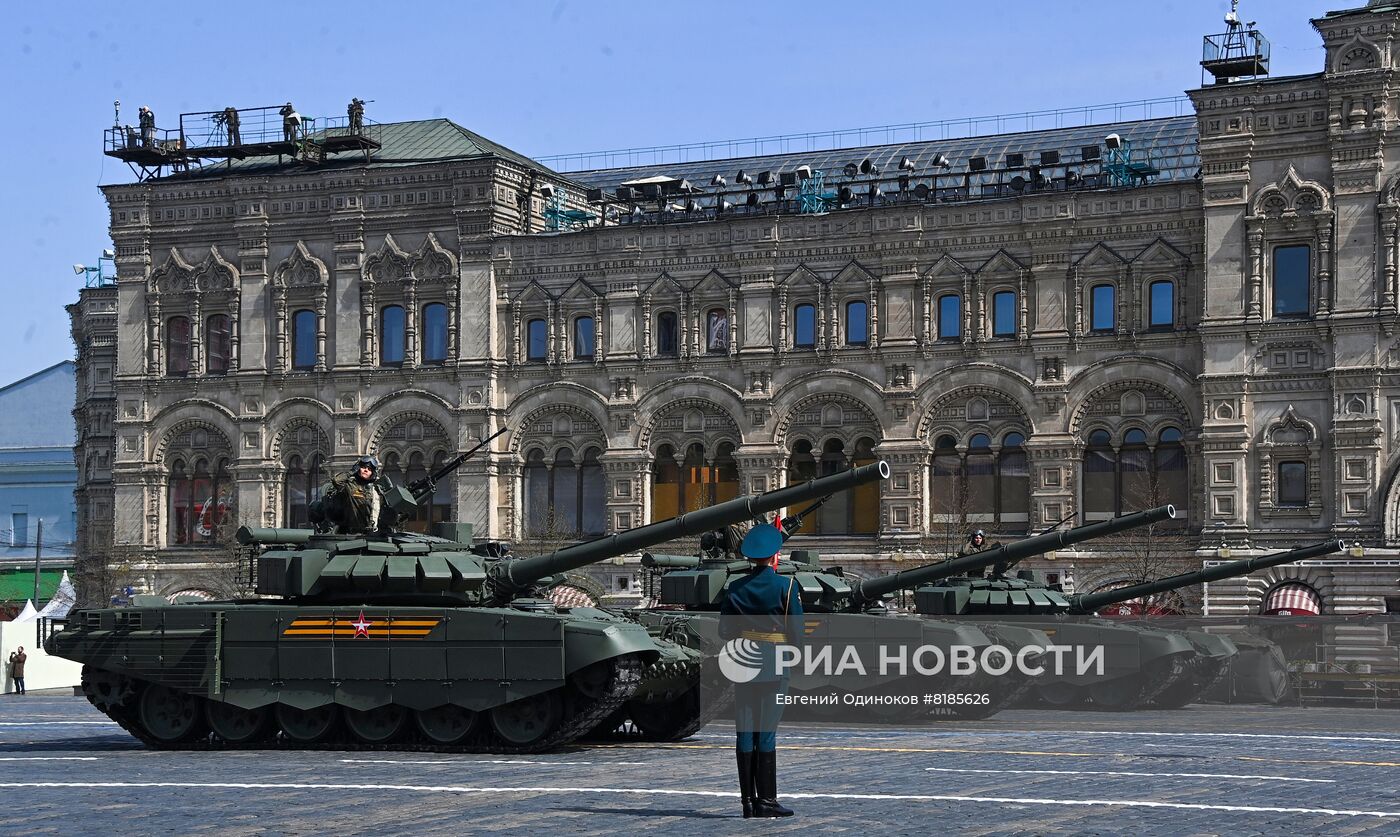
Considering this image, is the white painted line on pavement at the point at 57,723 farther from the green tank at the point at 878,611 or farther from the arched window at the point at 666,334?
the arched window at the point at 666,334

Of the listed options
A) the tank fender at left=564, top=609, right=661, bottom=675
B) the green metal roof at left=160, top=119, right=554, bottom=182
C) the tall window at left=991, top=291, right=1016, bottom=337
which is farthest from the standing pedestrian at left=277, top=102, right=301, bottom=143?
the tank fender at left=564, top=609, right=661, bottom=675

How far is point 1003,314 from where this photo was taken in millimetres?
56844

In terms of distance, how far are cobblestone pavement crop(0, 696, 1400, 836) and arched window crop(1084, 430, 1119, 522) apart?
2996 cm

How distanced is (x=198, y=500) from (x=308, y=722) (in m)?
42.5

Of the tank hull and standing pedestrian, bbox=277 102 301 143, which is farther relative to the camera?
standing pedestrian, bbox=277 102 301 143

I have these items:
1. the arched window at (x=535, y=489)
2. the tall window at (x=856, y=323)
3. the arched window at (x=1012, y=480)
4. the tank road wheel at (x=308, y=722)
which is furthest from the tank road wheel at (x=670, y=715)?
the arched window at (x=535, y=489)

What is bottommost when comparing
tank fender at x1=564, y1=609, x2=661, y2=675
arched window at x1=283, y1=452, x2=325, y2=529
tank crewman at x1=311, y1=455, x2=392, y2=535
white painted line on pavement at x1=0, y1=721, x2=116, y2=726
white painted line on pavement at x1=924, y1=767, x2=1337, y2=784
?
white painted line on pavement at x1=0, y1=721, x2=116, y2=726

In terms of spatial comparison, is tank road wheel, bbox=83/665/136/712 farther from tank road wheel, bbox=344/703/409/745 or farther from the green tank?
the green tank

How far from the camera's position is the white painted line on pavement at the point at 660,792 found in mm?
15109

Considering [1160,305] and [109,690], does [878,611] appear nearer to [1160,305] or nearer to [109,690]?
[109,690]

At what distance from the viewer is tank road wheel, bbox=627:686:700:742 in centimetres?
2556

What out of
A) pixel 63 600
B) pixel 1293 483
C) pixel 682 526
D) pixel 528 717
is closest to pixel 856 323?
pixel 1293 483

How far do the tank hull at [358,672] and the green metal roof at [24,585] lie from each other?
6682 cm

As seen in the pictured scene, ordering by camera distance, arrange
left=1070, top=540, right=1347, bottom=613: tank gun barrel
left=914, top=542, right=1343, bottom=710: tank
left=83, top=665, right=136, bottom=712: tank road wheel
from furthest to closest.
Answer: left=1070, top=540, right=1347, bottom=613: tank gun barrel < left=914, top=542, right=1343, bottom=710: tank < left=83, top=665, right=136, bottom=712: tank road wheel
